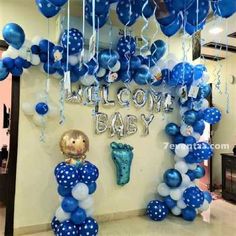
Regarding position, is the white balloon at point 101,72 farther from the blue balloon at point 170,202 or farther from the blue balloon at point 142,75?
the blue balloon at point 170,202

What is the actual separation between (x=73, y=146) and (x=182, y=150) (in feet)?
5.17

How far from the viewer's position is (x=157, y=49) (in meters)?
3.67

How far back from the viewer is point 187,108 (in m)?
4.05

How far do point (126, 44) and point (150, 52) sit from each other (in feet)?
1.44

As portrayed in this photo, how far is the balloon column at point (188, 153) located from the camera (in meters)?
3.80

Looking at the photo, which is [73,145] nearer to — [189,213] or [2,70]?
[2,70]

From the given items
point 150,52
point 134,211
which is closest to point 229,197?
A: point 134,211

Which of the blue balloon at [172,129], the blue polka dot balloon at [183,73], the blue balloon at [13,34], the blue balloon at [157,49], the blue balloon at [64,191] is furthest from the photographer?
the blue balloon at [172,129]

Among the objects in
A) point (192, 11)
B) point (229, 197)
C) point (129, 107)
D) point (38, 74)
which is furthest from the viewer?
point (229, 197)

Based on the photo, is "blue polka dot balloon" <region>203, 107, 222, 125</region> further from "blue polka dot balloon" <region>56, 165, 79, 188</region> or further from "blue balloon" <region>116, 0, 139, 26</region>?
"blue polka dot balloon" <region>56, 165, 79, 188</region>

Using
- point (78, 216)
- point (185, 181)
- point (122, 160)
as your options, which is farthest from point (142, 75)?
point (78, 216)

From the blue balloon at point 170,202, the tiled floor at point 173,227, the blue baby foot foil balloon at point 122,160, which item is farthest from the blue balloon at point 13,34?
the blue balloon at point 170,202

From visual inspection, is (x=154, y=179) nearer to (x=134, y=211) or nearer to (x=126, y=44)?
(x=134, y=211)

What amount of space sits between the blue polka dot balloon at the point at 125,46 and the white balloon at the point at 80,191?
5.51 feet
